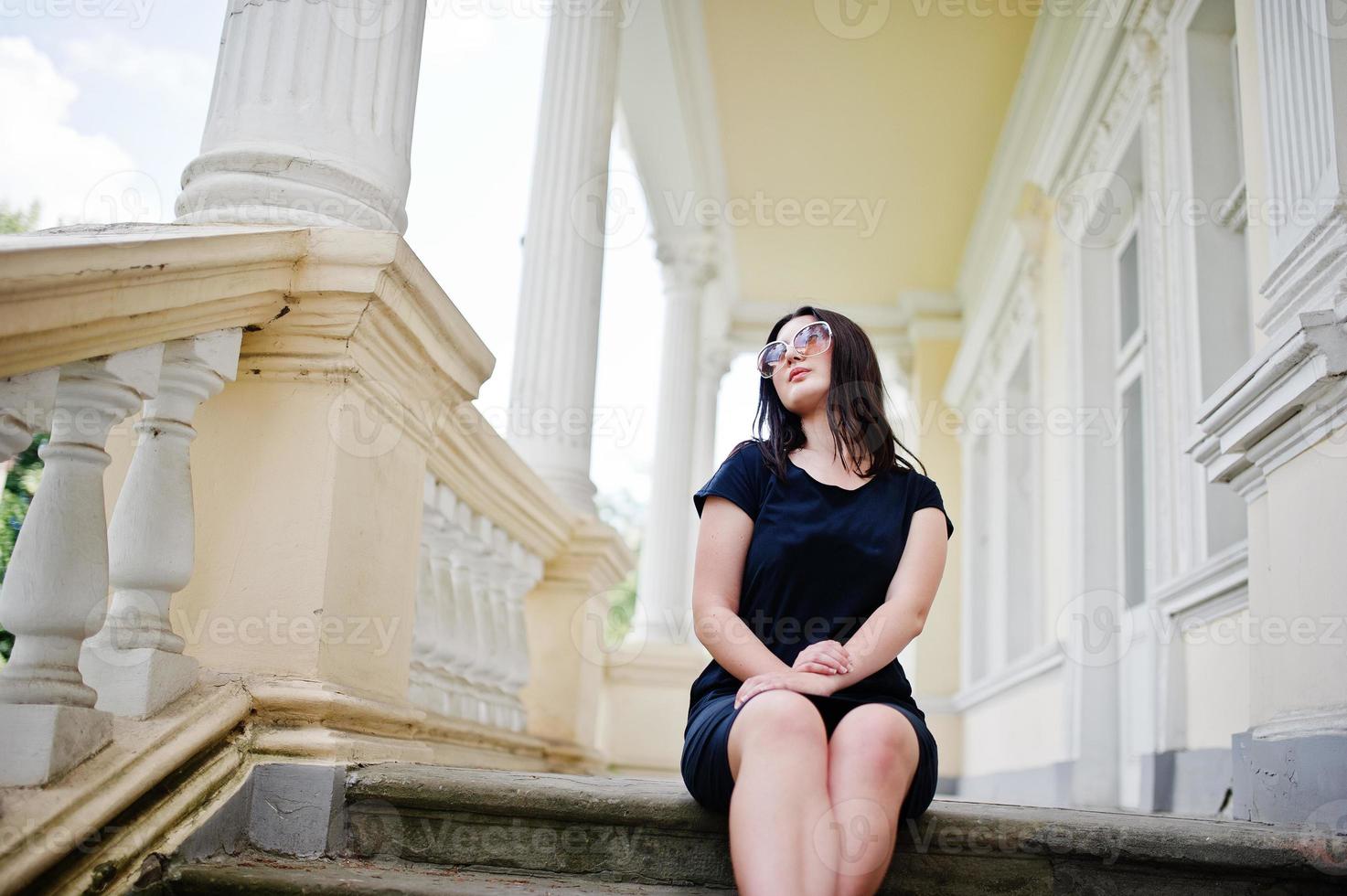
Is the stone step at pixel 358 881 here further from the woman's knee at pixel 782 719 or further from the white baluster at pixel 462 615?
the white baluster at pixel 462 615

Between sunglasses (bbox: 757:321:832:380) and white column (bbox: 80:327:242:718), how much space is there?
1110mm

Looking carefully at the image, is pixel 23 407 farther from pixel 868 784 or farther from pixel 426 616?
pixel 426 616

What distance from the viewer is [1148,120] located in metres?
5.24

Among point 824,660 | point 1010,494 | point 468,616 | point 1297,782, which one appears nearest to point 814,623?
point 824,660

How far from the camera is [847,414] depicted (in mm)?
2361

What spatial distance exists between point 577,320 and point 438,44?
134cm

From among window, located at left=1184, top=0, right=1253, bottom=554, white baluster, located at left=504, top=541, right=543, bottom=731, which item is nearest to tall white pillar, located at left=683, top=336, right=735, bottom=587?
window, located at left=1184, top=0, right=1253, bottom=554

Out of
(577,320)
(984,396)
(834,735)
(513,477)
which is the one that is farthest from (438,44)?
(984,396)

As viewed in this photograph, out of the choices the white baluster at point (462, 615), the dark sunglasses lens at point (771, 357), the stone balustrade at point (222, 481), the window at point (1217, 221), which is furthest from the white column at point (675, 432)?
the dark sunglasses lens at point (771, 357)

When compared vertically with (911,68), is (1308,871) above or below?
below

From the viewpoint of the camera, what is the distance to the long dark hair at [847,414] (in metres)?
2.33

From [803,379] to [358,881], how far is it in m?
1.29

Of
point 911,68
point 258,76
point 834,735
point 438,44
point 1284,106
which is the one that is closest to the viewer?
point 834,735

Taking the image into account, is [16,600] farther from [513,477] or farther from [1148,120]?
[1148,120]
